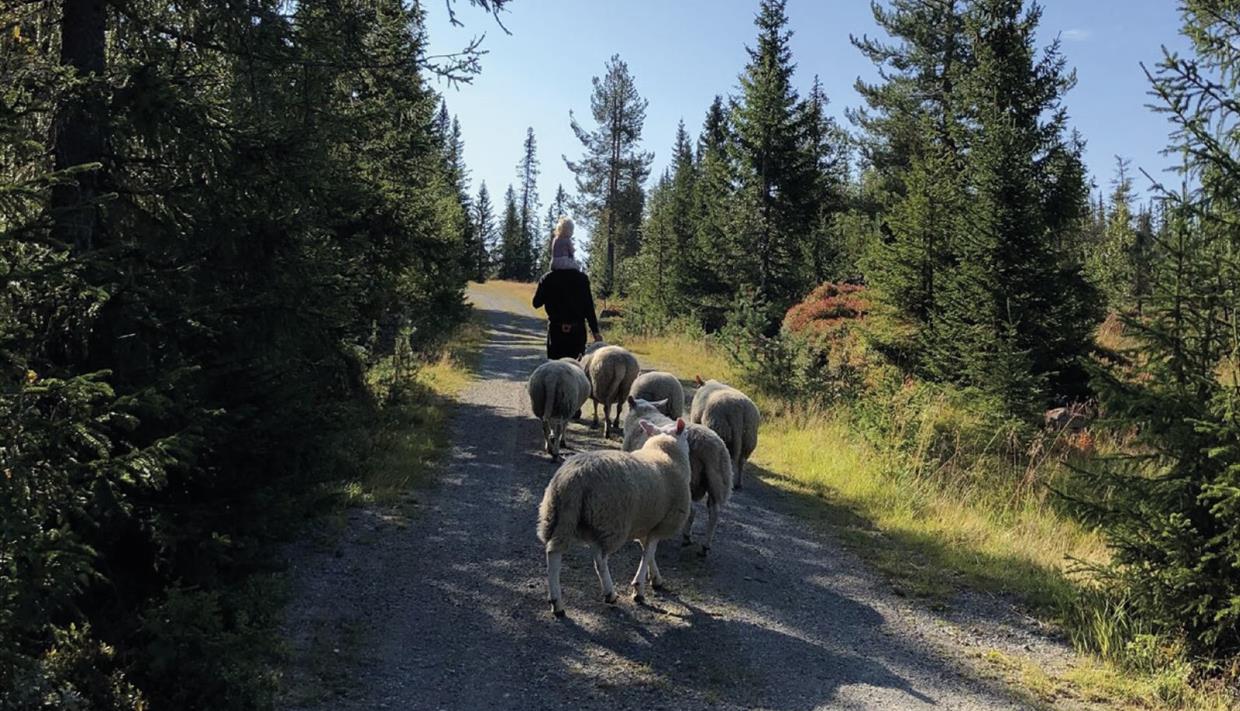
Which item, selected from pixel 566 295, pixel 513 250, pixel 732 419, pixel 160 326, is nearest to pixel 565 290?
pixel 566 295

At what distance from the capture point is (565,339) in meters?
11.9

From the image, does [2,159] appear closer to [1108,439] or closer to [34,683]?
[34,683]

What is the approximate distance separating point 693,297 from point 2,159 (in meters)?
26.4

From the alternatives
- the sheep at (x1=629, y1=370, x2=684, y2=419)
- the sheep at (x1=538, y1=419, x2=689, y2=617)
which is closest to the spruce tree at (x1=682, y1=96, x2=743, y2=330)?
the sheep at (x1=629, y1=370, x2=684, y2=419)

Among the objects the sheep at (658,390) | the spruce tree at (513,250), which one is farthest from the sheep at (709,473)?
the spruce tree at (513,250)

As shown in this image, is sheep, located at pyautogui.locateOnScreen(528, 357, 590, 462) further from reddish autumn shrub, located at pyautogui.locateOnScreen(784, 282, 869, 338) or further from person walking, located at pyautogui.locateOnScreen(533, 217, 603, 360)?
reddish autumn shrub, located at pyautogui.locateOnScreen(784, 282, 869, 338)

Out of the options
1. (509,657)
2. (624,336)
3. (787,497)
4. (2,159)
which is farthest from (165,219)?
(624,336)

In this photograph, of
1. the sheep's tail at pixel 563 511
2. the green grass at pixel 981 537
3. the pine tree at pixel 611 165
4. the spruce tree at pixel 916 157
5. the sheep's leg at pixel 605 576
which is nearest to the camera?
the green grass at pixel 981 537

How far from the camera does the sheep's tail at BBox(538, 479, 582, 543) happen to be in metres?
5.29

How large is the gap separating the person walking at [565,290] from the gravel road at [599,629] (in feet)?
14.2

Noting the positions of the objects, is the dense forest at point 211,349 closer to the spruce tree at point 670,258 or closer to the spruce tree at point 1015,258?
the spruce tree at point 1015,258

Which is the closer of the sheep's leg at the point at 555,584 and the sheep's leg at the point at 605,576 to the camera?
the sheep's leg at the point at 555,584

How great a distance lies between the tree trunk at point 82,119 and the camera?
4578 mm

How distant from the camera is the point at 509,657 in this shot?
4855 mm
